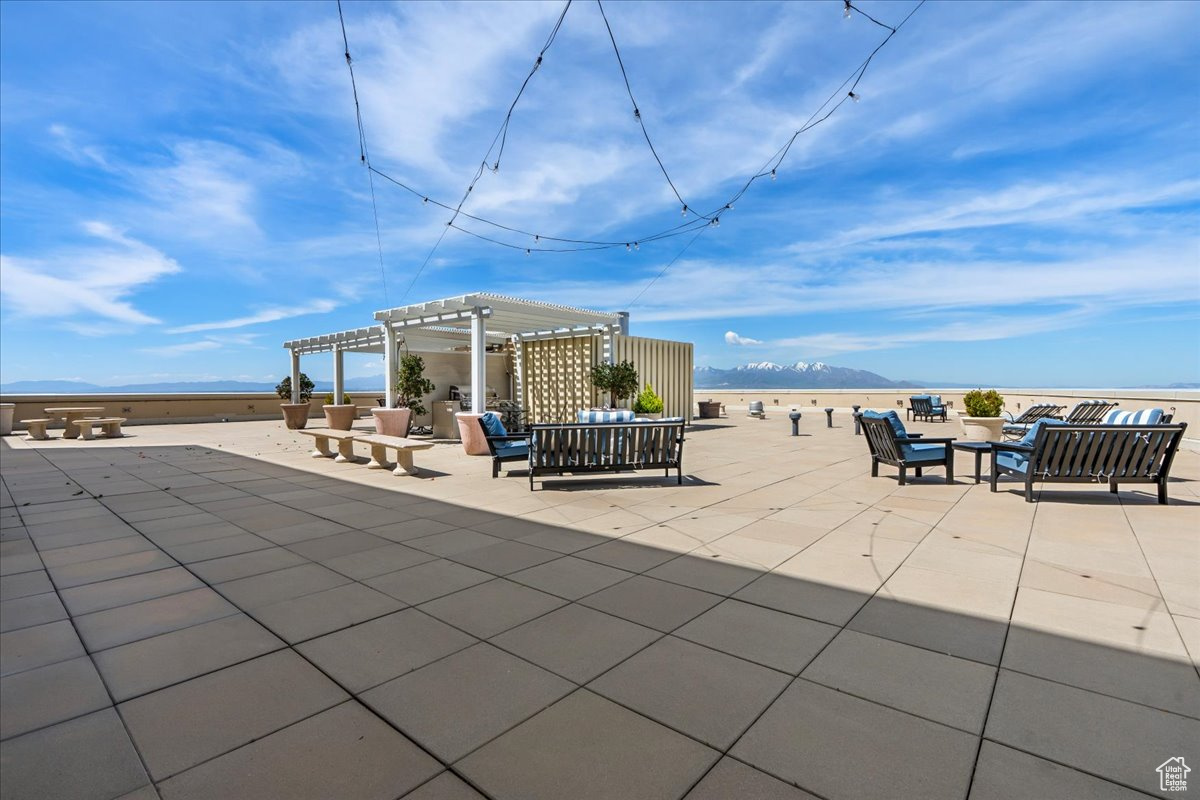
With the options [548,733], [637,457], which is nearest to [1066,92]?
[637,457]

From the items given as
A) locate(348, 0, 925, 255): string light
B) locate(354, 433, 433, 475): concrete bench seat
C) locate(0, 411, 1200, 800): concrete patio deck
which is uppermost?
locate(348, 0, 925, 255): string light

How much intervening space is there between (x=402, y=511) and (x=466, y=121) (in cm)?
647

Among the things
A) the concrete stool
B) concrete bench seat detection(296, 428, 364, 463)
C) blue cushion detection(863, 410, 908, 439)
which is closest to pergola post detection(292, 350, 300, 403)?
concrete bench seat detection(296, 428, 364, 463)

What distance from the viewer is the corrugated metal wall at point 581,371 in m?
13.5

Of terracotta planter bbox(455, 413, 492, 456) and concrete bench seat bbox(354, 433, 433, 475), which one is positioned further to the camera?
terracotta planter bbox(455, 413, 492, 456)

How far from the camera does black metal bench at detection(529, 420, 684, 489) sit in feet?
20.9

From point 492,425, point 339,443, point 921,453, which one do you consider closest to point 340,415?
point 339,443

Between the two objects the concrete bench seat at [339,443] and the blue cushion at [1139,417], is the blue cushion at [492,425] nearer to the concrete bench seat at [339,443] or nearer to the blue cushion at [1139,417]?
the concrete bench seat at [339,443]

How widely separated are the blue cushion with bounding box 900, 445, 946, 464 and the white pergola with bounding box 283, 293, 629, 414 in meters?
7.17

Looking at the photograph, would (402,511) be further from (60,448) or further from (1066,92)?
(1066,92)

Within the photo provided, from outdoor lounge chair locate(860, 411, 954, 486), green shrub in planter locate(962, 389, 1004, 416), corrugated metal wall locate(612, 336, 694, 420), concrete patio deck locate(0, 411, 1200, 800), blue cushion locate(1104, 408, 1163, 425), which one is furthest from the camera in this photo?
corrugated metal wall locate(612, 336, 694, 420)

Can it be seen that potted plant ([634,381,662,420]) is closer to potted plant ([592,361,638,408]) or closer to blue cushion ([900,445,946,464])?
potted plant ([592,361,638,408])

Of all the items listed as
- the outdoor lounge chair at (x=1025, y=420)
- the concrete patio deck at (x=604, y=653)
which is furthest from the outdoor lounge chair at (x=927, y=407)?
the concrete patio deck at (x=604, y=653)

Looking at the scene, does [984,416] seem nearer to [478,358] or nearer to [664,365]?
[664,365]
